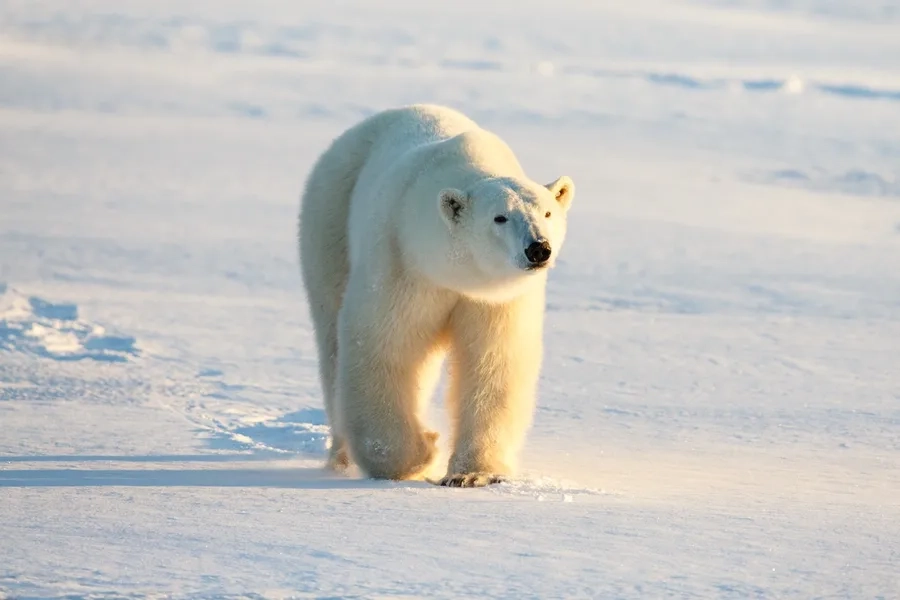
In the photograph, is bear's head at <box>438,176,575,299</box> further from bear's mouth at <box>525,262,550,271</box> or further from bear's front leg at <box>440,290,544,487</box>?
bear's front leg at <box>440,290,544,487</box>

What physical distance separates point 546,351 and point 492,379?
291 centimetres

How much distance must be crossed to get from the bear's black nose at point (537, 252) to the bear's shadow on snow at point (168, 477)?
85cm

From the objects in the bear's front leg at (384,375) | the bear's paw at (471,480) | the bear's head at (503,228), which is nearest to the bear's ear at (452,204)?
the bear's head at (503,228)

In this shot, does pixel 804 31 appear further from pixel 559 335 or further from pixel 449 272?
pixel 449 272

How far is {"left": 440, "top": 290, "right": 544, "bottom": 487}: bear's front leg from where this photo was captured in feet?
14.6

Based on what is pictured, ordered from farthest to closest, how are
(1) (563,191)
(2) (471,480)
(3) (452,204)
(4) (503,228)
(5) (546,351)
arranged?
1. (5) (546,351)
2. (1) (563,191)
3. (2) (471,480)
4. (3) (452,204)
5. (4) (503,228)

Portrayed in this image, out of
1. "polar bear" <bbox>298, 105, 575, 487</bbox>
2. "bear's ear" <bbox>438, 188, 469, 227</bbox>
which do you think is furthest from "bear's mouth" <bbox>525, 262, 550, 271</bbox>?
"bear's ear" <bbox>438, 188, 469, 227</bbox>

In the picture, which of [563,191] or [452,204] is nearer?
[452,204]

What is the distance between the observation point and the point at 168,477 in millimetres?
4438

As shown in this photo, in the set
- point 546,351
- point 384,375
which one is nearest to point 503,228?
point 384,375

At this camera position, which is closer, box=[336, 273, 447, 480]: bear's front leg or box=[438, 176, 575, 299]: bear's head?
box=[438, 176, 575, 299]: bear's head

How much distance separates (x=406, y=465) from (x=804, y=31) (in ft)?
104

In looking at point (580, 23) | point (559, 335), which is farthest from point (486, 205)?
point (580, 23)

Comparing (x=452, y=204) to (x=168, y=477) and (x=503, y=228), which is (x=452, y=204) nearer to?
(x=503, y=228)
